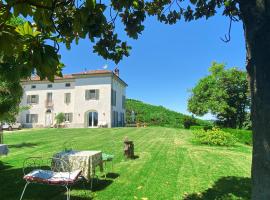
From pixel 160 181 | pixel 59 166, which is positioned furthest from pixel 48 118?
pixel 59 166

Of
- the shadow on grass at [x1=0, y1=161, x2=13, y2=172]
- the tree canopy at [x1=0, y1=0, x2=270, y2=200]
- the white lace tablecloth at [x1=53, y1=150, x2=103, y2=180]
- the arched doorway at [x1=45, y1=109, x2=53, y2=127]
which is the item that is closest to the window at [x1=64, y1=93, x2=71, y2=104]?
the arched doorway at [x1=45, y1=109, x2=53, y2=127]

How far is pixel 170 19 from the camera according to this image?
772cm

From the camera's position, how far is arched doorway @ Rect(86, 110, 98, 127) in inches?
1591

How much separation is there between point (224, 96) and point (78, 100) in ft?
62.0

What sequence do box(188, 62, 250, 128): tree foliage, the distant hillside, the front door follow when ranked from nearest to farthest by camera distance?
1. box(188, 62, 250, 128): tree foliage
2. the front door
3. the distant hillside

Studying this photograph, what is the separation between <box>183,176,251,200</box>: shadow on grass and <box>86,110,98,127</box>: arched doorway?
32442mm

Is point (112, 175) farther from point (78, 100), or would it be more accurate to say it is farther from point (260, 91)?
point (78, 100)

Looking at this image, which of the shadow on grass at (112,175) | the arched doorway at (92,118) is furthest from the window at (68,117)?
the shadow on grass at (112,175)

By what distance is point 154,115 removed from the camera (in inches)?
1849

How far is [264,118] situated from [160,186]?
5136 millimetres

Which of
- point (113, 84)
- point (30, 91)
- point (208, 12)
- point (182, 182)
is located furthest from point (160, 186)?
point (30, 91)

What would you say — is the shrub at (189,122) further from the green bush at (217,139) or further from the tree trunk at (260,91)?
the tree trunk at (260,91)

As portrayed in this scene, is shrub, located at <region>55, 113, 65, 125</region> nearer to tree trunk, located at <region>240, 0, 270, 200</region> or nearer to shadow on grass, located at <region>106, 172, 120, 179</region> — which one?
shadow on grass, located at <region>106, 172, 120, 179</region>

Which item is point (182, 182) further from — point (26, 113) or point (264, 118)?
point (26, 113)
